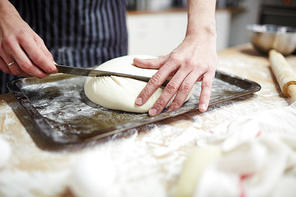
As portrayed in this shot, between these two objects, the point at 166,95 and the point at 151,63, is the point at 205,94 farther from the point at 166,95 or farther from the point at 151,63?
the point at 151,63

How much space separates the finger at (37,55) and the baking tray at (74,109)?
0.48 feet

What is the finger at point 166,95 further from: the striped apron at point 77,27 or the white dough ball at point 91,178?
the striped apron at point 77,27

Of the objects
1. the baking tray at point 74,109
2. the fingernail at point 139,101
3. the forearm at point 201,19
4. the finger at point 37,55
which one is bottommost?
the baking tray at point 74,109

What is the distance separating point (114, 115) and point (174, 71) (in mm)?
297

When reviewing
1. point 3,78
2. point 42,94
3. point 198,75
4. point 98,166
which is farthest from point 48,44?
point 98,166

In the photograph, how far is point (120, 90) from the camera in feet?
3.12

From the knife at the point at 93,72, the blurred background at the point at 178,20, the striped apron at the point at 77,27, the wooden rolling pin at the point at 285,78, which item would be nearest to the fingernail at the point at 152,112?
the knife at the point at 93,72

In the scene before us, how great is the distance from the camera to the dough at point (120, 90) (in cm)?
93

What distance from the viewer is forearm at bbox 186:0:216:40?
1.10 meters

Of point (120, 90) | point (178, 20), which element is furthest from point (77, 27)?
point (178, 20)

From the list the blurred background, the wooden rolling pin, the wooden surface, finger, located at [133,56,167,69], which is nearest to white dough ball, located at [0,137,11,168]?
the wooden surface

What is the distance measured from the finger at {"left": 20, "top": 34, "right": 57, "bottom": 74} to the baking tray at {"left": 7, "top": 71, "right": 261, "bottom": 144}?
5.8 inches

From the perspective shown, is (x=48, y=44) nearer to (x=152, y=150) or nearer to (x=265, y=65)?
(x=152, y=150)

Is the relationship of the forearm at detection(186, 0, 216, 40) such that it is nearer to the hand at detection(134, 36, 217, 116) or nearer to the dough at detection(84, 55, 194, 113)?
the hand at detection(134, 36, 217, 116)
